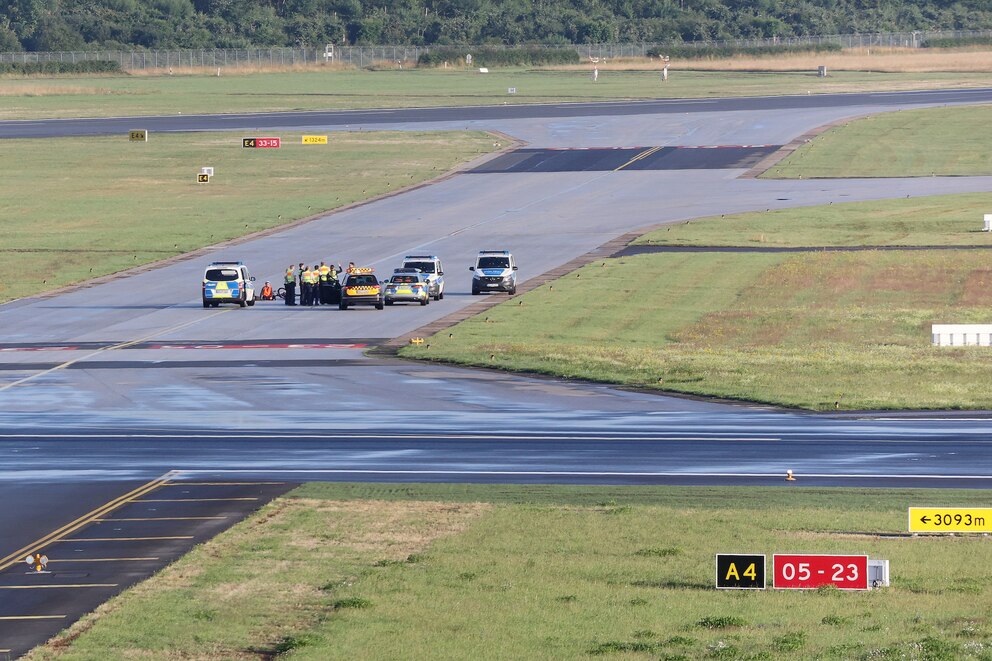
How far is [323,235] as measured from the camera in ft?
332

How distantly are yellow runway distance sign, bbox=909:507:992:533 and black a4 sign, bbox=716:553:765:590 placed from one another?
15.2 ft

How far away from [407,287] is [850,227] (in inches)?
1503

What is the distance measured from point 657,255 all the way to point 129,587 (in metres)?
65.2

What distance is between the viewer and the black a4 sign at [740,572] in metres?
27.4

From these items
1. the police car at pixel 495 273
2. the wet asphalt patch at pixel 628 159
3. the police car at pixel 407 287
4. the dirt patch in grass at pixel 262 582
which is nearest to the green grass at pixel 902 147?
the wet asphalt patch at pixel 628 159

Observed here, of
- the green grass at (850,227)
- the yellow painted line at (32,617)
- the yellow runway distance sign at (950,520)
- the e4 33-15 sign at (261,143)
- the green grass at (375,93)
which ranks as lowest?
the green grass at (850,227)

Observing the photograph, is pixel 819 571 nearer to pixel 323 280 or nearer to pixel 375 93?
pixel 323 280

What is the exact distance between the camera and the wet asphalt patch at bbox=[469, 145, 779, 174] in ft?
424

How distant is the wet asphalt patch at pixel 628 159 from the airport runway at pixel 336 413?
950 inches

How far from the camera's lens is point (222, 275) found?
248ft

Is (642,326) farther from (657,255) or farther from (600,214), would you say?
(600,214)

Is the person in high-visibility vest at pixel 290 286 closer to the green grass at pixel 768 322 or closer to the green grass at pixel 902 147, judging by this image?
the green grass at pixel 768 322

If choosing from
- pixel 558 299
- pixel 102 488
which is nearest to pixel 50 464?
pixel 102 488

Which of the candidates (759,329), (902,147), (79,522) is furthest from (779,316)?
(902,147)
